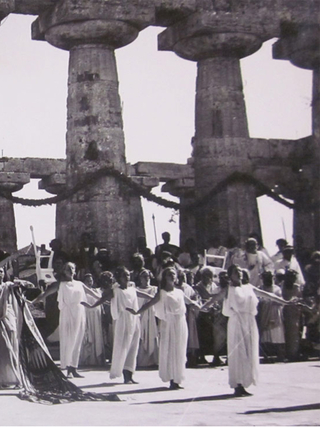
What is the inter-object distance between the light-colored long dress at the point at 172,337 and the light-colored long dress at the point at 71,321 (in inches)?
88.0

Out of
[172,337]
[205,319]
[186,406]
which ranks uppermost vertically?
[205,319]

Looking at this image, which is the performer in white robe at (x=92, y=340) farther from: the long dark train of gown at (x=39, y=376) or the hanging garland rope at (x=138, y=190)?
the hanging garland rope at (x=138, y=190)

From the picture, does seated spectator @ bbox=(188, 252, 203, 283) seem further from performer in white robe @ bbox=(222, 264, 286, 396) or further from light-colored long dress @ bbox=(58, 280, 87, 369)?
performer in white robe @ bbox=(222, 264, 286, 396)

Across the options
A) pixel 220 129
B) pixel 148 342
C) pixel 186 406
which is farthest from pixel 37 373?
pixel 220 129

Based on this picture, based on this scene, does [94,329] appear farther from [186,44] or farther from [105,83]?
[186,44]

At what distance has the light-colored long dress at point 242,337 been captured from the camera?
1338 centimetres

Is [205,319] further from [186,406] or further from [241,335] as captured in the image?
[186,406]

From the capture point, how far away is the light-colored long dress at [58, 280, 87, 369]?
1625cm

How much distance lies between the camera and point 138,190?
78.2 feet

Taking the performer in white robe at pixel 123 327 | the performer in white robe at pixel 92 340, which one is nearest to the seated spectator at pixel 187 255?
the performer in white robe at pixel 92 340

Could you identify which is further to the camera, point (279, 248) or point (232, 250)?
point (232, 250)

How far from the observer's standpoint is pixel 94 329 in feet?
59.6

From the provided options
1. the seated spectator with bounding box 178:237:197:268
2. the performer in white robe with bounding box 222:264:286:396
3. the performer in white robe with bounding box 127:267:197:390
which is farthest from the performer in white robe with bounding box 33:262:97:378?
the seated spectator with bounding box 178:237:197:268

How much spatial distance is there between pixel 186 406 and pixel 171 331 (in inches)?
81.1
